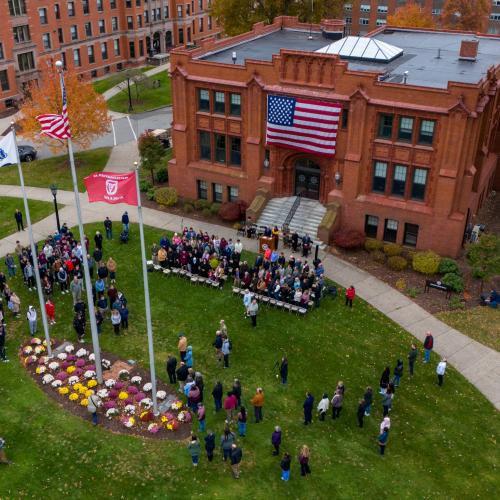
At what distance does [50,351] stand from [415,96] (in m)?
23.3

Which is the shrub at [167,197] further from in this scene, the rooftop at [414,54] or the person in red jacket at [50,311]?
the person in red jacket at [50,311]

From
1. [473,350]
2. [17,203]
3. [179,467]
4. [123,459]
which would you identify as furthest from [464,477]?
[17,203]

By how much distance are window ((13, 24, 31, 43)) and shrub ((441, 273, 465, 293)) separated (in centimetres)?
5173

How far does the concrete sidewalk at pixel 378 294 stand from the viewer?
90.6ft

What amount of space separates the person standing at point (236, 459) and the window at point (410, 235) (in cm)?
2057

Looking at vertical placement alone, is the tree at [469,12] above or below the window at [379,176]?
above

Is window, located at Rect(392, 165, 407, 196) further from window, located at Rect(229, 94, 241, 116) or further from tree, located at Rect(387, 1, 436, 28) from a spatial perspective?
tree, located at Rect(387, 1, 436, 28)

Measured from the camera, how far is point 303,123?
36.7 m

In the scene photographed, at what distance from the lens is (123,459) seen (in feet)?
71.6

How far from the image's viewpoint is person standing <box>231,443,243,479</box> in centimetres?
2039

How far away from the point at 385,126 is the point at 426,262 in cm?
833

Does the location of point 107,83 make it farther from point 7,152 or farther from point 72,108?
point 7,152

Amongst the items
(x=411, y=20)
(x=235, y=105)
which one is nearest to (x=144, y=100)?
(x=411, y=20)

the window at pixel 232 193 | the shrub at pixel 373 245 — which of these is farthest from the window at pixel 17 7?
the shrub at pixel 373 245
